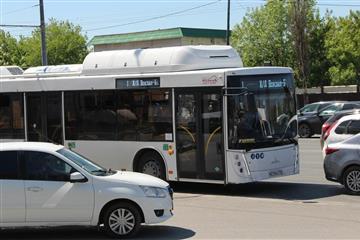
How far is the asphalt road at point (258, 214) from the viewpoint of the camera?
31.4 ft

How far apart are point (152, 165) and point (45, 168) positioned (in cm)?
586

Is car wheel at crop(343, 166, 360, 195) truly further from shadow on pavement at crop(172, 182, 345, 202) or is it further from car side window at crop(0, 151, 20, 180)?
car side window at crop(0, 151, 20, 180)

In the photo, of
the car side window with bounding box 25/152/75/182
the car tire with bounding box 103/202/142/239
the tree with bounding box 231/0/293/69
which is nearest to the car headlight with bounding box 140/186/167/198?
the car tire with bounding box 103/202/142/239

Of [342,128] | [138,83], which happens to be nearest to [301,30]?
[342,128]

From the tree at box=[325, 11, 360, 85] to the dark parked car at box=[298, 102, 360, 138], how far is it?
18039mm

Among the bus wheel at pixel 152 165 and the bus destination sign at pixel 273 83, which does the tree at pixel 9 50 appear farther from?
the bus destination sign at pixel 273 83

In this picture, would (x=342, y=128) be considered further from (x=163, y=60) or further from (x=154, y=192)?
(x=154, y=192)

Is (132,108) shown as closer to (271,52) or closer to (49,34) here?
(271,52)

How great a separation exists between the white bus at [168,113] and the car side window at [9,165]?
536 centimetres

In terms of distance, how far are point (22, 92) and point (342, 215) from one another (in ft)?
30.4

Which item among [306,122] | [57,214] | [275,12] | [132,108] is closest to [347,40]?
[275,12]

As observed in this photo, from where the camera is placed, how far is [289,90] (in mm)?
14359

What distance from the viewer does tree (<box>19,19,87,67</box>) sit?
203 ft

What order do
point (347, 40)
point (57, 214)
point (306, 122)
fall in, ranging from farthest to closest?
point (347, 40) < point (306, 122) < point (57, 214)
